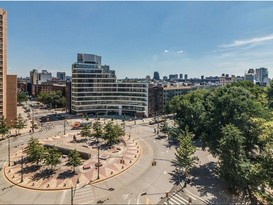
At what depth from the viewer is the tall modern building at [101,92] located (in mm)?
108062

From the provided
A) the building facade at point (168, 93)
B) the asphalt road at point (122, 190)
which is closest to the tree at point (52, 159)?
the asphalt road at point (122, 190)

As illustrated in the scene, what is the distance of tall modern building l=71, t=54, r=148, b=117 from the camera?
108062 mm

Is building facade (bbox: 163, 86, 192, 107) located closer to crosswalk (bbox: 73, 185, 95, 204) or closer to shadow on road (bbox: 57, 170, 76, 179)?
shadow on road (bbox: 57, 170, 76, 179)

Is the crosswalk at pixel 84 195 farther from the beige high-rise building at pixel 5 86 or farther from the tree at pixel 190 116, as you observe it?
the beige high-rise building at pixel 5 86

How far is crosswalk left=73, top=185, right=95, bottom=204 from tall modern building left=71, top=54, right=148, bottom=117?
7456cm

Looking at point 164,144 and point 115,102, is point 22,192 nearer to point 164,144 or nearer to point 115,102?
point 164,144

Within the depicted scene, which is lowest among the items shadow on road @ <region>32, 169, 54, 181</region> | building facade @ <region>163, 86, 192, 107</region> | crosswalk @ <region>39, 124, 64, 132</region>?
shadow on road @ <region>32, 169, 54, 181</region>

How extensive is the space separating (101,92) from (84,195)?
3178 inches

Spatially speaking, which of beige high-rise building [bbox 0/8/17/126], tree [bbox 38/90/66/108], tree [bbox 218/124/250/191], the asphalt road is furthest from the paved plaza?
tree [bbox 38/90/66/108]

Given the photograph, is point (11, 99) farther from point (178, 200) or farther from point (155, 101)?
point (178, 200)

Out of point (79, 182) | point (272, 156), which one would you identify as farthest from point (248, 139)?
point (79, 182)

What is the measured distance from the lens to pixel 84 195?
35.1 meters

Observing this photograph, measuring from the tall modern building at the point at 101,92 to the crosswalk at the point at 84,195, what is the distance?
7456 cm

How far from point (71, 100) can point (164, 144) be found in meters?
70.0
